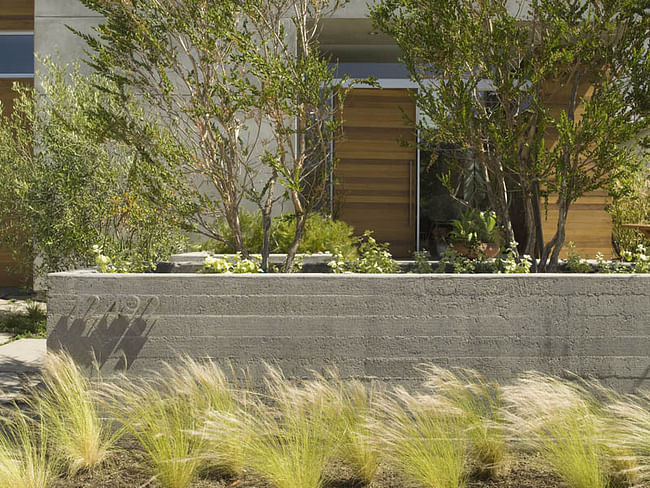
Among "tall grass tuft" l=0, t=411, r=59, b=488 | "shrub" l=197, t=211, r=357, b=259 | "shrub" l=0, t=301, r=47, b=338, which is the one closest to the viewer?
"tall grass tuft" l=0, t=411, r=59, b=488

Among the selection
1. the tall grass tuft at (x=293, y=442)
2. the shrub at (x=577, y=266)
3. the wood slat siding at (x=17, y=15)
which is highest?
the wood slat siding at (x=17, y=15)

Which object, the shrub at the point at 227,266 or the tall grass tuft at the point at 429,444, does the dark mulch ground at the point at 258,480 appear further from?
the shrub at the point at 227,266

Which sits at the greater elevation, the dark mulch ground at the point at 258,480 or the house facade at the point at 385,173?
the house facade at the point at 385,173

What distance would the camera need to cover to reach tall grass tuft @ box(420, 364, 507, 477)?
9.16ft

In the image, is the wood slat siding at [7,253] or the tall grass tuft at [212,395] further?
the wood slat siding at [7,253]

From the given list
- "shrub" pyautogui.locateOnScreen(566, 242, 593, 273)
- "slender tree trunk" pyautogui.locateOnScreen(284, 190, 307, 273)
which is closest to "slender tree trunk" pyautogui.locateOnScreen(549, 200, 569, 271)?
"shrub" pyautogui.locateOnScreen(566, 242, 593, 273)

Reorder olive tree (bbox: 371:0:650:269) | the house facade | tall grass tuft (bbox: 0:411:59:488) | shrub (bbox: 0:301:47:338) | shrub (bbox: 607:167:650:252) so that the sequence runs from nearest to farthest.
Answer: tall grass tuft (bbox: 0:411:59:488)
olive tree (bbox: 371:0:650:269)
shrub (bbox: 0:301:47:338)
shrub (bbox: 607:167:650:252)
the house facade

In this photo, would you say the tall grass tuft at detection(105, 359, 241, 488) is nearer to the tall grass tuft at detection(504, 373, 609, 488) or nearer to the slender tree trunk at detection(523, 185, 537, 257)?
the tall grass tuft at detection(504, 373, 609, 488)

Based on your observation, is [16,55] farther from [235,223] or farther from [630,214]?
[630,214]

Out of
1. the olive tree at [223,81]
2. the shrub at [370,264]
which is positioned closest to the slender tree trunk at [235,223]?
the olive tree at [223,81]

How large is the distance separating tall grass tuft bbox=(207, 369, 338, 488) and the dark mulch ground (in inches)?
3.7

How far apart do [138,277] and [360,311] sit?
1.21 m

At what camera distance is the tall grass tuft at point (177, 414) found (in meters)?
2.66

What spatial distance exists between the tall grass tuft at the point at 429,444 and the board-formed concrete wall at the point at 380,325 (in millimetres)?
489
